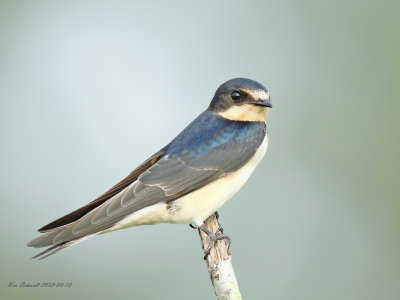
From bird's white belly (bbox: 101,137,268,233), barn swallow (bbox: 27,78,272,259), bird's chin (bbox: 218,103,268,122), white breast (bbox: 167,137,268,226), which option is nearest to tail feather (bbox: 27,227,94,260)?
barn swallow (bbox: 27,78,272,259)

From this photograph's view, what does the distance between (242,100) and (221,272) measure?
1241 millimetres

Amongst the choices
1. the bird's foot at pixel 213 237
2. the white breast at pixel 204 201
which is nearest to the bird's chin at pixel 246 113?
the white breast at pixel 204 201

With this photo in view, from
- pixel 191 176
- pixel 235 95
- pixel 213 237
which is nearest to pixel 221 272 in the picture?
pixel 213 237

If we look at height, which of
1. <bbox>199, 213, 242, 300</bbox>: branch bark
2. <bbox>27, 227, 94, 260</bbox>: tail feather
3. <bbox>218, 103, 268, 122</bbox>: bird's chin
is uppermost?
<bbox>218, 103, 268, 122</bbox>: bird's chin

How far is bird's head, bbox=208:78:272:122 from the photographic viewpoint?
4.58 m

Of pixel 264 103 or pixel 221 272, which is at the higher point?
pixel 264 103

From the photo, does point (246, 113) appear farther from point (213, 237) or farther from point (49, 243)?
point (49, 243)

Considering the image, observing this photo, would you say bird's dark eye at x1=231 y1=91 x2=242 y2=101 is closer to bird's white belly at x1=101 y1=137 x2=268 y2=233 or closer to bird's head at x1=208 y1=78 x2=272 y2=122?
bird's head at x1=208 y1=78 x2=272 y2=122

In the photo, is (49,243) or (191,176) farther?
(191,176)

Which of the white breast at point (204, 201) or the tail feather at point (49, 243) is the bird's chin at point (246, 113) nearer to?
the white breast at point (204, 201)

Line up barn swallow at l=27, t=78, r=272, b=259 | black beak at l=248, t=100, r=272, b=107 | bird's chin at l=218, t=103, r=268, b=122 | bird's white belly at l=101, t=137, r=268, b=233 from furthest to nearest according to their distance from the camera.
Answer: bird's chin at l=218, t=103, r=268, b=122, black beak at l=248, t=100, r=272, b=107, bird's white belly at l=101, t=137, r=268, b=233, barn swallow at l=27, t=78, r=272, b=259

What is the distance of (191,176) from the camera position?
4387 mm

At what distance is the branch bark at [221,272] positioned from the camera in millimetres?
3842

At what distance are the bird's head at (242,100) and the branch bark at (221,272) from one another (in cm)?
88
